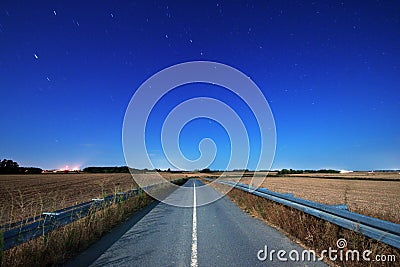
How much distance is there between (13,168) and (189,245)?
127 m

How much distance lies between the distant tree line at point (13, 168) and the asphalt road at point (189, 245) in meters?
120

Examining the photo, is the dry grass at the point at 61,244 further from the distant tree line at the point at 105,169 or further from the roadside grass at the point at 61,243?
the distant tree line at the point at 105,169

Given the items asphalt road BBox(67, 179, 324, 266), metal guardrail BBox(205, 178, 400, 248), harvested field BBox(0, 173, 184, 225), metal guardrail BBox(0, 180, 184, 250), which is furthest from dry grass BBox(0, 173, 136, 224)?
metal guardrail BBox(205, 178, 400, 248)

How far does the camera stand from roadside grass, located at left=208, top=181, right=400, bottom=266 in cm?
395

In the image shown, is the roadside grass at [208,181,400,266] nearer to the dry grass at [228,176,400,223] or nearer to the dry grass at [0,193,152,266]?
the dry grass at [228,176,400,223]

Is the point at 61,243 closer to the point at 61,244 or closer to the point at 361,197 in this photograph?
the point at 61,244

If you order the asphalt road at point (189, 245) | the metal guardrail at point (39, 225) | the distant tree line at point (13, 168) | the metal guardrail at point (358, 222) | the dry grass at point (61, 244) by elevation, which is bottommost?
the asphalt road at point (189, 245)

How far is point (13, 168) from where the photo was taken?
348 ft

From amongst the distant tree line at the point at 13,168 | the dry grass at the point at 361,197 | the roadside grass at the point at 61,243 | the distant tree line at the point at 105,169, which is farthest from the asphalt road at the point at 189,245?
the distant tree line at the point at 105,169

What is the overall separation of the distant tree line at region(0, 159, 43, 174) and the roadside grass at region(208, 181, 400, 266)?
398ft

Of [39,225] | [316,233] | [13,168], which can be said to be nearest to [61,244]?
[39,225]

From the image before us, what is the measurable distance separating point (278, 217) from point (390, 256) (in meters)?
3.92

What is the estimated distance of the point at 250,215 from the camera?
9359mm

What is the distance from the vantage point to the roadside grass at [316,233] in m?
3.95
